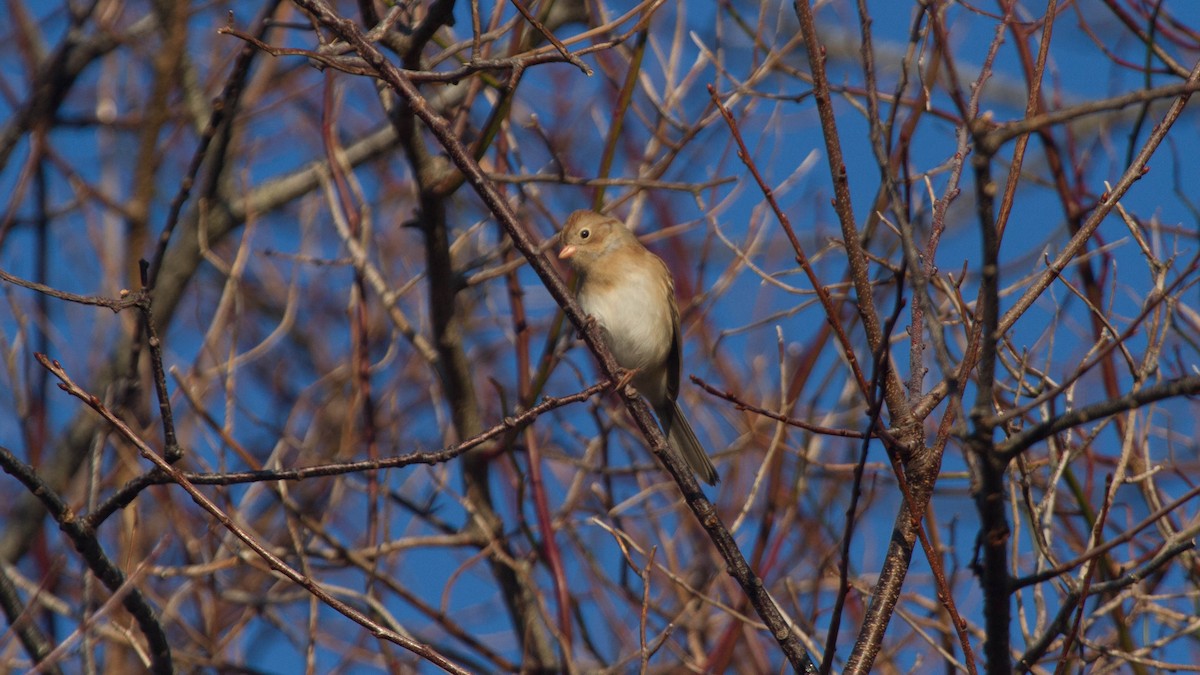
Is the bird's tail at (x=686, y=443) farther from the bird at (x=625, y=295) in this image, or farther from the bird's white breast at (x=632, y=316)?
the bird's white breast at (x=632, y=316)

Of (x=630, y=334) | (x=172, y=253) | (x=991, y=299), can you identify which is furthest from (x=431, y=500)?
(x=991, y=299)

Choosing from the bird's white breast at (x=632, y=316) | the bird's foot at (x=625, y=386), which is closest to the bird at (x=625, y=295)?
Result: the bird's white breast at (x=632, y=316)

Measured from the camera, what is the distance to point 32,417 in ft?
17.2

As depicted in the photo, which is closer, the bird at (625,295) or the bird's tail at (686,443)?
the bird's tail at (686,443)

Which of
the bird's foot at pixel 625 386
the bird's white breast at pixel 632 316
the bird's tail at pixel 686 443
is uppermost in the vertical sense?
the bird's white breast at pixel 632 316

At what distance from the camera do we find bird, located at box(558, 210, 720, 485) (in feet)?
15.2

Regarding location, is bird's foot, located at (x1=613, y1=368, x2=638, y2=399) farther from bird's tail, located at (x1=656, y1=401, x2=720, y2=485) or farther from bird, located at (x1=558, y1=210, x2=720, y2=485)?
bird, located at (x1=558, y1=210, x2=720, y2=485)

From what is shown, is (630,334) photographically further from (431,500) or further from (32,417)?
(32,417)

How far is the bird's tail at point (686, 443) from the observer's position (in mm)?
4219

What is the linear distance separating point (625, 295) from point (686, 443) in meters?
0.65

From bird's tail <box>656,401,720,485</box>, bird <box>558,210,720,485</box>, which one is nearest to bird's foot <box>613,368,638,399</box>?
bird's tail <box>656,401,720,485</box>

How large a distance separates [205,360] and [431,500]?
4.27 feet

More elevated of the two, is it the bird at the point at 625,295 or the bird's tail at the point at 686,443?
the bird at the point at 625,295

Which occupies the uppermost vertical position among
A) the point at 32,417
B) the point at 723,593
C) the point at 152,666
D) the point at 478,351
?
the point at 478,351
